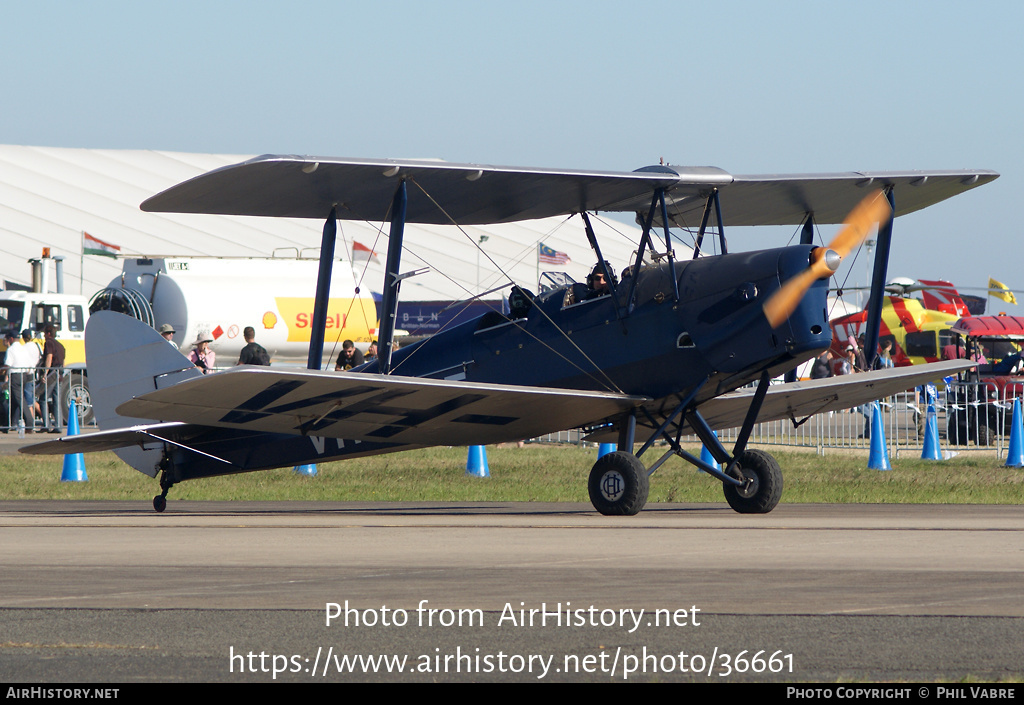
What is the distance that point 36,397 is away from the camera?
24.8 meters

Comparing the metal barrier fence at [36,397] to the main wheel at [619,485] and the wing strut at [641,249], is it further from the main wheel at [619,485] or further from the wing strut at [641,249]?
the main wheel at [619,485]

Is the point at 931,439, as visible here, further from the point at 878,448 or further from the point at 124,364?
the point at 124,364

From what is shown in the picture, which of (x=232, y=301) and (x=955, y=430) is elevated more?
(x=232, y=301)

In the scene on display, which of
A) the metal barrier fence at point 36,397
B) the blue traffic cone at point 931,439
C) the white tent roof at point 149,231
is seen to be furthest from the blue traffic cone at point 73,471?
the white tent roof at point 149,231

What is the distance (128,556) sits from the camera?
7.67 m

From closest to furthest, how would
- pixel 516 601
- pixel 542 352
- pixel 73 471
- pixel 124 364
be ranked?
pixel 516 601
pixel 542 352
pixel 124 364
pixel 73 471

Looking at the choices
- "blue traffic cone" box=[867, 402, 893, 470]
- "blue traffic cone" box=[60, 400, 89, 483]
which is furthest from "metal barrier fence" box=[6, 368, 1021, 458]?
"blue traffic cone" box=[60, 400, 89, 483]

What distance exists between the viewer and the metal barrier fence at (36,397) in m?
24.2

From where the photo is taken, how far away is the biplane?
404 inches

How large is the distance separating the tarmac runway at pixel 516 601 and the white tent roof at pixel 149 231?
34.8m

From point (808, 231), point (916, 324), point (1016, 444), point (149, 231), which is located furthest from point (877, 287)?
point (149, 231)

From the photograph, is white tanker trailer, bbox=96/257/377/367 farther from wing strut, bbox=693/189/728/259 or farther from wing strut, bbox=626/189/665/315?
wing strut, bbox=626/189/665/315

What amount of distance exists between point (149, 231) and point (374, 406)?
43.0 meters
